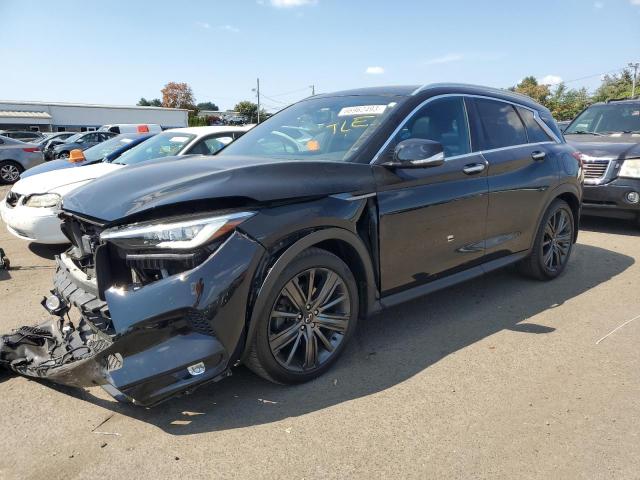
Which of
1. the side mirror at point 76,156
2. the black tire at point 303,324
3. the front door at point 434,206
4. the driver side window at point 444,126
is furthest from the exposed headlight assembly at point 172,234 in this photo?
the side mirror at point 76,156

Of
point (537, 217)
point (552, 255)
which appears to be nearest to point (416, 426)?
point (537, 217)

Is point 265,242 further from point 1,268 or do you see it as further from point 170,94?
point 170,94

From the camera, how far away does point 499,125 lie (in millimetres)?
4484

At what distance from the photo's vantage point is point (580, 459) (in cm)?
249

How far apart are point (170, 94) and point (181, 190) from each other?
386ft

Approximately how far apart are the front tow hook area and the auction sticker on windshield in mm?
2259

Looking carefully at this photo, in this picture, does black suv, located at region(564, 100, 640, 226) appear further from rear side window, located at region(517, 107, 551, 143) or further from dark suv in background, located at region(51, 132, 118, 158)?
dark suv in background, located at region(51, 132, 118, 158)

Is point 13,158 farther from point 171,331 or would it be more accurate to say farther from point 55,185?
point 171,331

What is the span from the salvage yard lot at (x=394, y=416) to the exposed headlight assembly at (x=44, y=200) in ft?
7.07

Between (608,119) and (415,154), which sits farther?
(608,119)

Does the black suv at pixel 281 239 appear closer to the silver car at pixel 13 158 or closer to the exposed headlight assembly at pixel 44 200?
the exposed headlight assembly at pixel 44 200

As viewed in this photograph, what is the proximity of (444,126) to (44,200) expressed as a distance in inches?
180

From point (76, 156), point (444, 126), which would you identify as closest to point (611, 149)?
point (444, 126)

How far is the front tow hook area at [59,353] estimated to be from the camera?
8.59 ft
